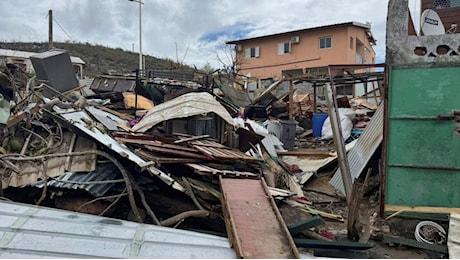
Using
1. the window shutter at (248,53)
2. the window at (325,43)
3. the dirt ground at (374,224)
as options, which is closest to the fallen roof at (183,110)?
the dirt ground at (374,224)

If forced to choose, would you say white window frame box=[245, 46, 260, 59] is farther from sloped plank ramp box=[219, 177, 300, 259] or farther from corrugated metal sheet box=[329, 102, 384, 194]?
sloped plank ramp box=[219, 177, 300, 259]

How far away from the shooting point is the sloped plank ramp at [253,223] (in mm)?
2822

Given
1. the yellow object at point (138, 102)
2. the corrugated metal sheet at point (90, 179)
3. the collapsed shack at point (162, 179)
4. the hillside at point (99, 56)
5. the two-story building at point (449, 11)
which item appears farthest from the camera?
the hillside at point (99, 56)

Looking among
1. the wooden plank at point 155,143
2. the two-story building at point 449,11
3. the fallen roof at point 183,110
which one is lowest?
the wooden plank at point 155,143

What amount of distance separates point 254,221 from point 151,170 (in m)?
1.31

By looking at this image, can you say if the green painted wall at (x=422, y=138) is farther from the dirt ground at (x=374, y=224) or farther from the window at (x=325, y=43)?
the window at (x=325, y=43)

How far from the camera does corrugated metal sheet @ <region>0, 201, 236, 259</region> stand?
261 cm

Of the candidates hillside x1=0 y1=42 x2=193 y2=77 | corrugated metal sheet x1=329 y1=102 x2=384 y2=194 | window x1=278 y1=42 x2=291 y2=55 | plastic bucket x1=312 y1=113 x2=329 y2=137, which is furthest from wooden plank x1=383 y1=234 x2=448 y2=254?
hillside x1=0 y1=42 x2=193 y2=77

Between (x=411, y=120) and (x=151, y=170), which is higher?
(x=411, y=120)

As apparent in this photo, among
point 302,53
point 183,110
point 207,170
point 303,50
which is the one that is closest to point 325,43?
point 303,50

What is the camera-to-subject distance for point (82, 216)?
3.42 metres

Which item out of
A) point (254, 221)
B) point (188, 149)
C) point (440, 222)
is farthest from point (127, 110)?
point (440, 222)

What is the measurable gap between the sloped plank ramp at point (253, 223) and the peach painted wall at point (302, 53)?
24680mm

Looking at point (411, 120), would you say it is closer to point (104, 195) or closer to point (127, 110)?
point (104, 195)
